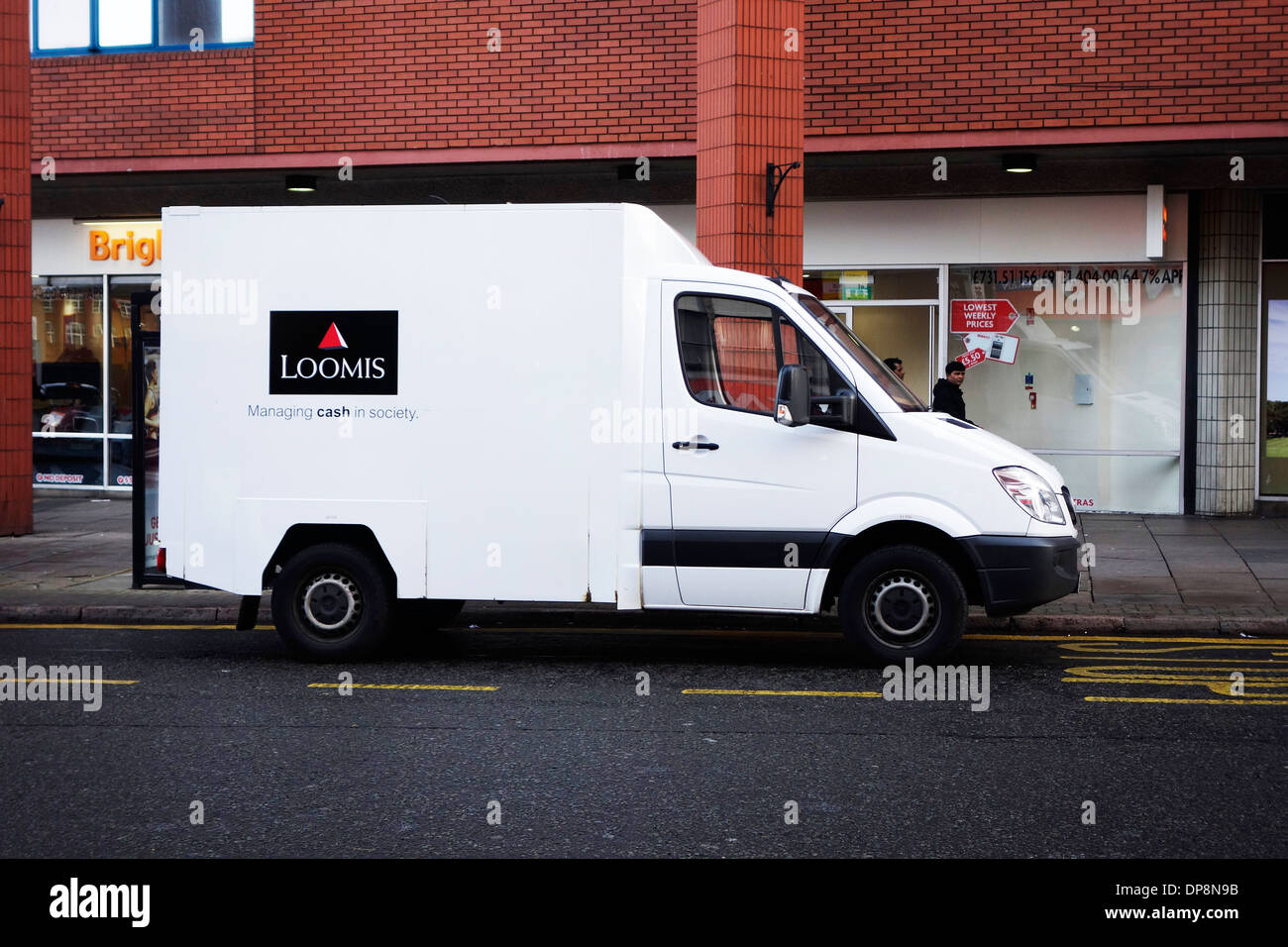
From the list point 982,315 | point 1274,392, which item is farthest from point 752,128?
point 1274,392

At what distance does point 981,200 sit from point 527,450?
9.75 meters

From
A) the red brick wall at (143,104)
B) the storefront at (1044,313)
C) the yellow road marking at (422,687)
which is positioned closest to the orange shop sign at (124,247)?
the red brick wall at (143,104)

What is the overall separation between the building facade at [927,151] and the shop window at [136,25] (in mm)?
45

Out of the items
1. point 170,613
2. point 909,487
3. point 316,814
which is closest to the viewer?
point 316,814

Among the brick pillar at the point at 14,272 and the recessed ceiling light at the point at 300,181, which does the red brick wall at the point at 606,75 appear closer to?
the recessed ceiling light at the point at 300,181

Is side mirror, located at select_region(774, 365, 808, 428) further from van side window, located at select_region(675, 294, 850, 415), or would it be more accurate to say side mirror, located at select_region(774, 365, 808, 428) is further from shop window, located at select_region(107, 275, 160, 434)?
shop window, located at select_region(107, 275, 160, 434)

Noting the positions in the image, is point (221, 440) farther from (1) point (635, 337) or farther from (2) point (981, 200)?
(2) point (981, 200)

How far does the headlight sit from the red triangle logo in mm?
4018

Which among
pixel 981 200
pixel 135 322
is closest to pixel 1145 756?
pixel 135 322

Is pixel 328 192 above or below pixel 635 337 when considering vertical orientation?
above

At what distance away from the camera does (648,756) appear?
6.54 meters

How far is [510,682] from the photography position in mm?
8336

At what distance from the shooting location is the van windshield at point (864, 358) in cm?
859

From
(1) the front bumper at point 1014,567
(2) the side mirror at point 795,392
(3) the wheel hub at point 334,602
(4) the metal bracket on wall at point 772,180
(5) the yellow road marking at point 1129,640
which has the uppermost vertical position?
(4) the metal bracket on wall at point 772,180
